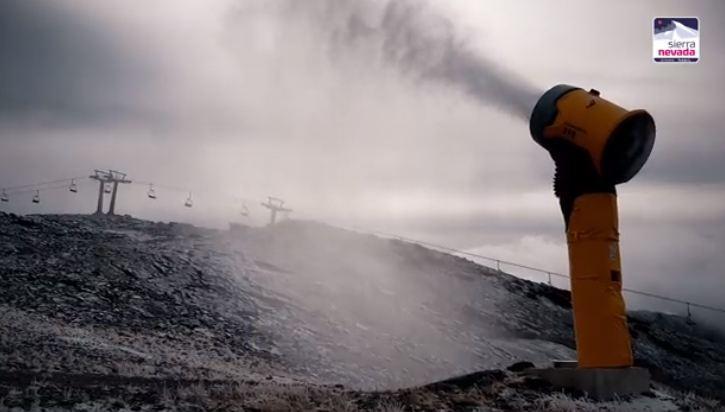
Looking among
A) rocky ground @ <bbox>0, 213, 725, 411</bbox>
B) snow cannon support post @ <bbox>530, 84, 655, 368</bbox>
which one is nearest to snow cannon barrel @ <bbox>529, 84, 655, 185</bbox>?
snow cannon support post @ <bbox>530, 84, 655, 368</bbox>

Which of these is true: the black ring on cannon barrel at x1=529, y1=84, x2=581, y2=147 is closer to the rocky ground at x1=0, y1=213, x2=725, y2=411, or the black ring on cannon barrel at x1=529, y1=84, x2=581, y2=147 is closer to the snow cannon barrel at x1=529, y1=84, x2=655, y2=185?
the snow cannon barrel at x1=529, y1=84, x2=655, y2=185

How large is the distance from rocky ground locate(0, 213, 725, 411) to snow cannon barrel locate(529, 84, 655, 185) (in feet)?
14.3

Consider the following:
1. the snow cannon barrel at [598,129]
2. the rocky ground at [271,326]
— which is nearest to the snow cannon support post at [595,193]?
the snow cannon barrel at [598,129]

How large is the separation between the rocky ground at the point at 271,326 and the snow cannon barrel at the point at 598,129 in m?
4.36

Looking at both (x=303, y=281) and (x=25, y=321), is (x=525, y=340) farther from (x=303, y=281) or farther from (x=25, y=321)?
(x=25, y=321)

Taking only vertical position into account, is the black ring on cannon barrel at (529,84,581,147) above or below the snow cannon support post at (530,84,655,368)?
above

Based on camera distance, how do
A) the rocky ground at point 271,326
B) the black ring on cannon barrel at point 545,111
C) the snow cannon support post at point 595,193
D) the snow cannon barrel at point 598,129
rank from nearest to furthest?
1. the rocky ground at point 271,326
2. the snow cannon barrel at point 598,129
3. the snow cannon support post at point 595,193
4. the black ring on cannon barrel at point 545,111

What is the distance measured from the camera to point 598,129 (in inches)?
465

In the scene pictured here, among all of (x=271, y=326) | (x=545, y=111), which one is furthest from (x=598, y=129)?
(x=271, y=326)

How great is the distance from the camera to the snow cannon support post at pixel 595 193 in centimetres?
1200

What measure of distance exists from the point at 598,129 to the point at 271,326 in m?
15.4

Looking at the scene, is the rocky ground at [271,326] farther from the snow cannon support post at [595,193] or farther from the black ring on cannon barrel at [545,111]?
the black ring on cannon barrel at [545,111]

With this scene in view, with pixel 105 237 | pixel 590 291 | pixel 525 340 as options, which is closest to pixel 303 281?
pixel 105 237

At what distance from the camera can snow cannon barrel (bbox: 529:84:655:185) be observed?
11839mm
